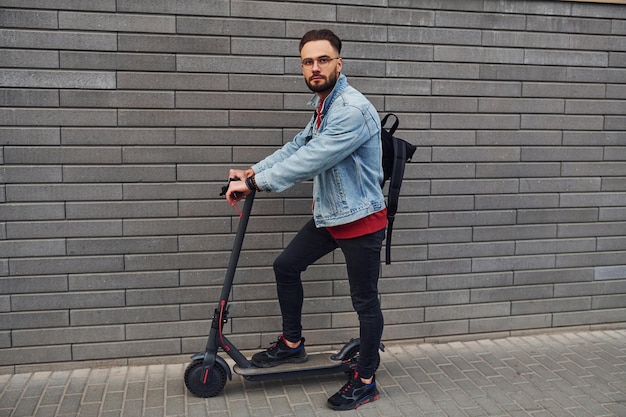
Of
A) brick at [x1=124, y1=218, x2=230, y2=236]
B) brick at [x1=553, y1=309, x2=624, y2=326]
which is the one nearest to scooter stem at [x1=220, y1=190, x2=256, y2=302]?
brick at [x1=124, y1=218, x2=230, y2=236]

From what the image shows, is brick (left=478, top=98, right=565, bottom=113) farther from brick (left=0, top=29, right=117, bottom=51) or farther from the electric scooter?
brick (left=0, top=29, right=117, bottom=51)

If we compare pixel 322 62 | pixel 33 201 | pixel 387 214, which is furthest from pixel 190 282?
pixel 322 62

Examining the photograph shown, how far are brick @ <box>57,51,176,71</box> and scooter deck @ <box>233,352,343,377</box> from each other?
2.07 meters

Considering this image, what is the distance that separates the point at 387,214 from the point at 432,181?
2.96 feet

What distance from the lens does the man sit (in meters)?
3.57

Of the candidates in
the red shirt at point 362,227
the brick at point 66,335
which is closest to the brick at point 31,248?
the brick at point 66,335

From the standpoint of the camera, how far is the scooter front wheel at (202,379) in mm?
3902

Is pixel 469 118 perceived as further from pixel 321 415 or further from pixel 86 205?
pixel 86 205

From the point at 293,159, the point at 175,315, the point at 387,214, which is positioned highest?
the point at 293,159

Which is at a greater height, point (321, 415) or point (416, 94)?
point (416, 94)

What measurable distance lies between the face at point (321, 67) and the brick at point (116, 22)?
44.2 inches

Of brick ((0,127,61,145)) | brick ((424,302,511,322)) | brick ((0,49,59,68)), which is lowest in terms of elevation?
brick ((424,302,511,322))

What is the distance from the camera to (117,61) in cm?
417

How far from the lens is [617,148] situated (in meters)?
5.11
